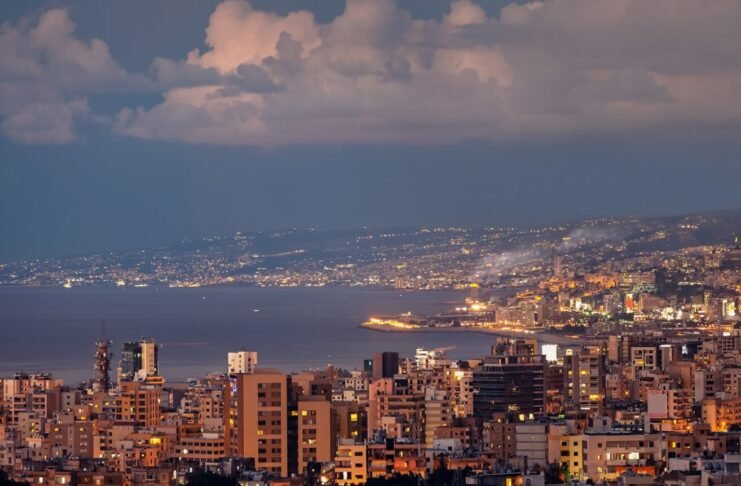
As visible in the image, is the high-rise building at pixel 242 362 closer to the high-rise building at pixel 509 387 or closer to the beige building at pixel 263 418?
the high-rise building at pixel 509 387

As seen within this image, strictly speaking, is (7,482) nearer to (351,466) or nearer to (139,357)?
(351,466)

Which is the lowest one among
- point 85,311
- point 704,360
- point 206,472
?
point 206,472

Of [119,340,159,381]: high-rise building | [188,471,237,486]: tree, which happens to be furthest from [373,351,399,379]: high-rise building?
[188,471,237,486]: tree

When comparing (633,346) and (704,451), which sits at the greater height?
(633,346)

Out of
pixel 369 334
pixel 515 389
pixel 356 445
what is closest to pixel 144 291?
pixel 369 334

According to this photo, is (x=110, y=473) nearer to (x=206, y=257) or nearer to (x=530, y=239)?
(x=530, y=239)

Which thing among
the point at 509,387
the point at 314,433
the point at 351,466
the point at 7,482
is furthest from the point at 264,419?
the point at 509,387
